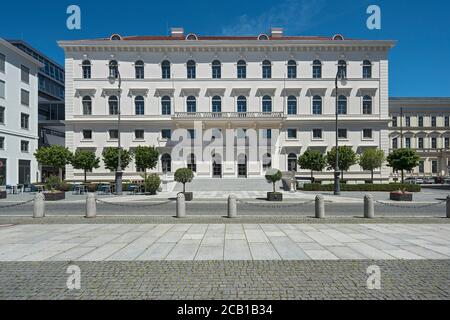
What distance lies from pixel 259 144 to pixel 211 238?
31825 mm

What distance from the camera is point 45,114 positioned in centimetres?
4847

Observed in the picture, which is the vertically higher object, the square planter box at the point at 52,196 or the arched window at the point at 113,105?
the arched window at the point at 113,105

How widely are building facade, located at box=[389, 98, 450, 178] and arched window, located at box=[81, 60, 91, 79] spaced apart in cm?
6020

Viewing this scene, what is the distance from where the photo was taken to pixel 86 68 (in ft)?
131

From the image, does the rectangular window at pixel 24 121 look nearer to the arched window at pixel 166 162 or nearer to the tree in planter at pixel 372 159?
the arched window at pixel 166 162

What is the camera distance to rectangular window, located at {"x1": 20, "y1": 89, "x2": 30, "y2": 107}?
38.5 meters

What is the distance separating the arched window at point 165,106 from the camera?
40000 millimetres

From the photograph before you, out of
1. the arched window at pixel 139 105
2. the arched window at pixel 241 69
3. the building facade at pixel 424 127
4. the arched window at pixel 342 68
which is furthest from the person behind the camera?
the building facade at pixel 424 127

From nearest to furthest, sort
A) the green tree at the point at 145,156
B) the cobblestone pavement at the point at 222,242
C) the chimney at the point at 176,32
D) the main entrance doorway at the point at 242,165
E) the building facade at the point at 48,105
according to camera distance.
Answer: the cobblestone pavement at the point at 222,242 → the green tree at the point at 145,156 → the main entrance doorway at the point at 242,165 → the chimney at the point at 176,32 → the building facade at the point at 48,105

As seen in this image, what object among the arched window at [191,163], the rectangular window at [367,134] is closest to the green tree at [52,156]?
the arched window at [191,163]

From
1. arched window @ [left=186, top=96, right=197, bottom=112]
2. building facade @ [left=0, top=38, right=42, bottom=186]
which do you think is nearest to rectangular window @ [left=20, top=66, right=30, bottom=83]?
building facade @ [left=0, top=38, right=42, bottom=186]

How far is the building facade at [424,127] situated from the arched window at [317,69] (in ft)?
91.3

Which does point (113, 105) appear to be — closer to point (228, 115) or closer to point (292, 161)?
point (228, 115)

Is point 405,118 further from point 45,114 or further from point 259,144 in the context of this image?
point 45,114
